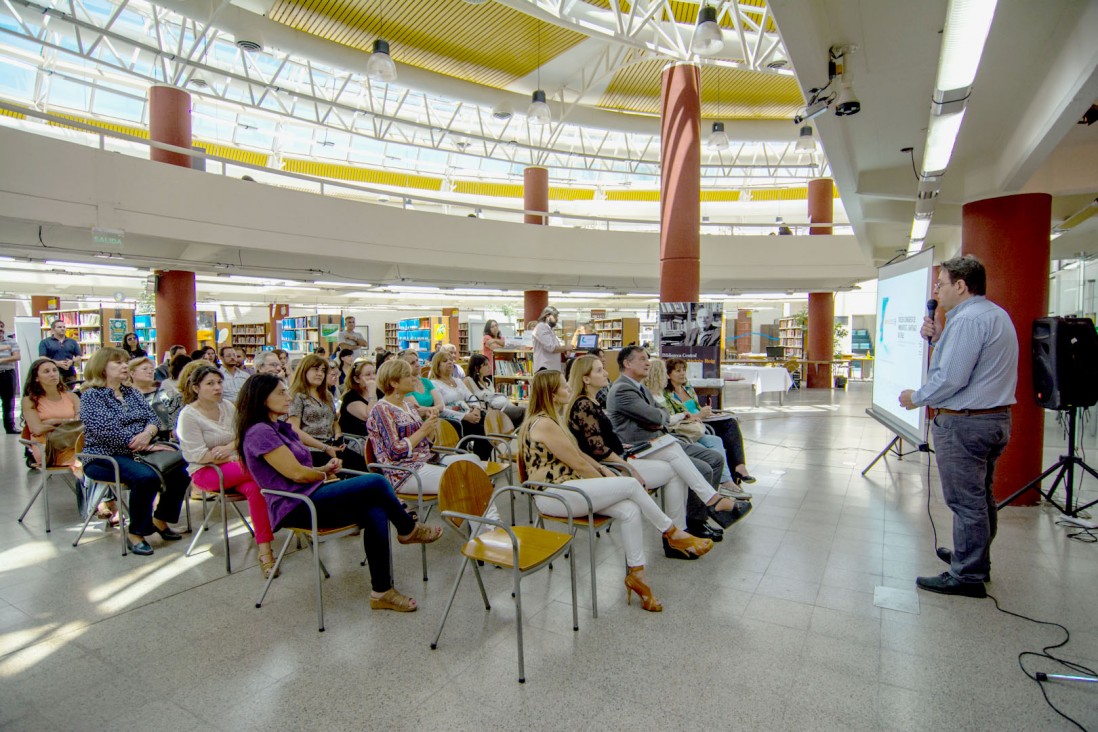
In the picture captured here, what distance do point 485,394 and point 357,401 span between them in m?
2.00

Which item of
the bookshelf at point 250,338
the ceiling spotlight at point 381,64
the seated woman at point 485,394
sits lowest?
the seated woman at point 485,394

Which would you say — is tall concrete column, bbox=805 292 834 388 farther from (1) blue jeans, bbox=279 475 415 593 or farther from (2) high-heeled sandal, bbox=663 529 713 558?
(1) blue jeans, bbox=279 475 415 593

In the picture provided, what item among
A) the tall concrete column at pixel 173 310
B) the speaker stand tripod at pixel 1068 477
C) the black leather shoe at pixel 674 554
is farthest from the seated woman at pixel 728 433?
the tall concrete column at pixel 173 310

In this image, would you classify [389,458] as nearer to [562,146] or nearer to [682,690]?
[682,690]

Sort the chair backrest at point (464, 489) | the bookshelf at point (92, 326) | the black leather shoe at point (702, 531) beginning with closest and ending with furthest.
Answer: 1. the chair backrest at point (464, 489)
2. the black leather shoe at point (702, 531)
3. the bookshelf at point (92, 326)

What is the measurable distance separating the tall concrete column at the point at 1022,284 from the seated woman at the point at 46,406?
23.0 ft

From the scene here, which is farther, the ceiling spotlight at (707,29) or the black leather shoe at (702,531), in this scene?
the ceiling spotlight at (707,29)

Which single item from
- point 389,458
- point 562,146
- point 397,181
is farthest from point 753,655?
point 397,181

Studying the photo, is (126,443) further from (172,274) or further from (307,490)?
(172,274)

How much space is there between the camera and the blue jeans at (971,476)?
2814mm

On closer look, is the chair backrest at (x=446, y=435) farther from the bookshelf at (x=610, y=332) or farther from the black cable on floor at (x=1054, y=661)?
the bookshelf at (x=610, y=332)

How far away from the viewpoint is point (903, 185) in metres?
5.39

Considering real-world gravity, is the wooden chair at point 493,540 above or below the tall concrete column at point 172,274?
below

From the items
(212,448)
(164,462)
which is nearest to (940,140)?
(212,448)
